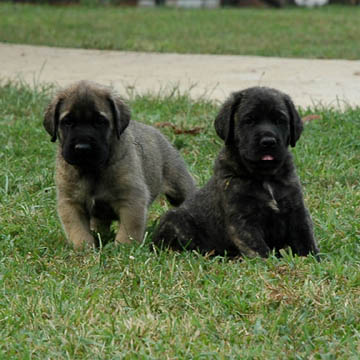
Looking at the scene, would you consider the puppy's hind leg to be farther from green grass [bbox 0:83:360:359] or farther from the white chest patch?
the white chest patch

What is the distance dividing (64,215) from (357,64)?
22.1ft

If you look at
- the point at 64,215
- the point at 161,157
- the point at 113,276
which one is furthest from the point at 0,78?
the point at 113,276

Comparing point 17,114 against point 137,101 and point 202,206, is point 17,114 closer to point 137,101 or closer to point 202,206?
point 137,101

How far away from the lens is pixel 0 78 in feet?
32.4

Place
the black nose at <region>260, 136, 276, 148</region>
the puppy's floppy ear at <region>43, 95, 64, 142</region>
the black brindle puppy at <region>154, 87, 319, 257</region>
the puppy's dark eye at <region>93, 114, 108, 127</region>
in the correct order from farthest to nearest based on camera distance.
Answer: the puppy's floppy ear at <region>43, 95, 64, 142</region>, the puppy's dark eye at <region>93, 114, 108, 127</region>, the black brindle puppy at <region>154, 87, 319, 257</region>, the black nose at <region>260, 136, 276, 148</region>

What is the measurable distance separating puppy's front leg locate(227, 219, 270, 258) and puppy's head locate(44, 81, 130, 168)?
92 centimetres

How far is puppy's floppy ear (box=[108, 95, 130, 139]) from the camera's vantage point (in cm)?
545

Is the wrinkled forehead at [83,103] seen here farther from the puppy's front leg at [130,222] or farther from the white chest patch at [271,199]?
the white chest patch at [271,199]

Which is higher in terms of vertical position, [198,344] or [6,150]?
[198,344]

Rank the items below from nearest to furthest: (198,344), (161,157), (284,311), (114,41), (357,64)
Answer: (198,344) < (284,311) < (161,157) < (357,64) < (114,41)

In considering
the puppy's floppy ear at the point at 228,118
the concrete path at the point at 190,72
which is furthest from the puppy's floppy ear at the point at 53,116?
the concrete path at the point at 190,72

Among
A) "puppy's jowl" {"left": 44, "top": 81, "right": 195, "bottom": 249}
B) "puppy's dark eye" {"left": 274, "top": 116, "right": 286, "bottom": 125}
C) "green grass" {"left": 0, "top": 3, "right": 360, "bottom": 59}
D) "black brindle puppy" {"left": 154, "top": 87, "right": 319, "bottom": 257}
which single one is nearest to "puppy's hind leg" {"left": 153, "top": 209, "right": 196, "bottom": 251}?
"black brindle puppy" {"left": 154, "top": 87, "right": 319, "bottom": 257}

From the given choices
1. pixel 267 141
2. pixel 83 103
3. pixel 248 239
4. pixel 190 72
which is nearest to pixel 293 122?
pixel 267 141

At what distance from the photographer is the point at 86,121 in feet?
17.3
